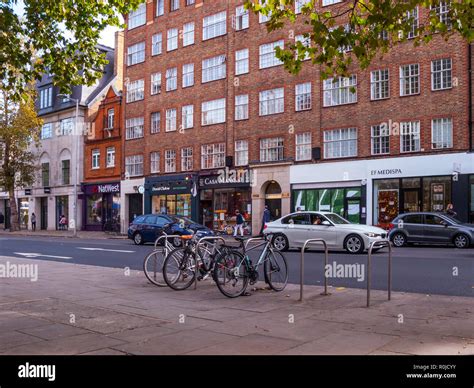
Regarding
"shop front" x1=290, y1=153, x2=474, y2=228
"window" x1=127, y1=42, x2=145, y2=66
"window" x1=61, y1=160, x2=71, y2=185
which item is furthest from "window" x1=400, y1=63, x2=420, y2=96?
"window" x1=61, y1=160, x2=71, y2=185

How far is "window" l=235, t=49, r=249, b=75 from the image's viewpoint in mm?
34656

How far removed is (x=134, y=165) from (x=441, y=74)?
80.6 feet

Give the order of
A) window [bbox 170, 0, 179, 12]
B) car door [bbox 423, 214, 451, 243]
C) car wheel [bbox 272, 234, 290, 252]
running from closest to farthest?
car wheel [bbox 272, 234, 290, 252]
car door [bbox 423, 214, 451, 243]
window [bbox 170, 0, 179, 12]

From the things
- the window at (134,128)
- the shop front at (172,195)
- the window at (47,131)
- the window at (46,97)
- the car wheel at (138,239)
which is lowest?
the car wheel at (138,239)

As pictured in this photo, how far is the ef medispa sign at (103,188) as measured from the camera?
143 ft

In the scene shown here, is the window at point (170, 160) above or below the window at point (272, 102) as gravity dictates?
below

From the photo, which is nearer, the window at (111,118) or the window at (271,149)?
the window at (271,149)

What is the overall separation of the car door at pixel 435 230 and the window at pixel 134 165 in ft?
83.2

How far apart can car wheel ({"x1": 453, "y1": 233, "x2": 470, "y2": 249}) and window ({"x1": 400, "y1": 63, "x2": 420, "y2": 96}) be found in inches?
381

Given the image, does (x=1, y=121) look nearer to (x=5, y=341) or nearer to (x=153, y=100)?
(x=153, y=100)

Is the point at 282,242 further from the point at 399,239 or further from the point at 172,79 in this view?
the point at 172,79

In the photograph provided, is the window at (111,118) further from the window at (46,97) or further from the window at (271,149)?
the window at (271,149)

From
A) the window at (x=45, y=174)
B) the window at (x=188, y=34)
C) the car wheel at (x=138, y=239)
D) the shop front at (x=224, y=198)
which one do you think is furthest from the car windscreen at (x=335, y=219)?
the window at (x=45, y=174)

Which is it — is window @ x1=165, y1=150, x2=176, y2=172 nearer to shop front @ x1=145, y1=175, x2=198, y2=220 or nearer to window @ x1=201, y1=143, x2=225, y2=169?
shop front @ x1=145, y1=175, x2=198, y2=220
